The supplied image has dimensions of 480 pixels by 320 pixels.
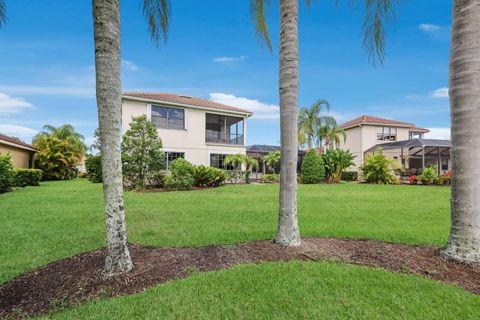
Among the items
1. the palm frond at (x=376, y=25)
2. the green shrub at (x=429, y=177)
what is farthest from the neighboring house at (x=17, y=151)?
the green shrub at (x=429, y=177)

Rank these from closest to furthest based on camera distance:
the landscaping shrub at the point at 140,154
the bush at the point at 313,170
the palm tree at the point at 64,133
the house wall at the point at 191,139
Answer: the landscaping shrub at the point at 140,154 < the house wall at the point at 191,139 < the bush at the point at 313,170 < the palm tree at the point at 64,133

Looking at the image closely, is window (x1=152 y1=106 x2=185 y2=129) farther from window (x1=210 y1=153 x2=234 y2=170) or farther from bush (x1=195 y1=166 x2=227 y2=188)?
bush (x1=195 y1=166 x2=227 y2=188)

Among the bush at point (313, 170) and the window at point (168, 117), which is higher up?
the window at point (168, 117)

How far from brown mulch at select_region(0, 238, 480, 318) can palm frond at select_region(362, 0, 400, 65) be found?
148 inches

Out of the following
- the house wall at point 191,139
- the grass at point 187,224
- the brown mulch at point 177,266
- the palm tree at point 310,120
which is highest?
the palm tree at point 310,120

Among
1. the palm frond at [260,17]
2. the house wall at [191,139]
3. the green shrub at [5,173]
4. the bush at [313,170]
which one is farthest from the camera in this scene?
the bush at [313,170]

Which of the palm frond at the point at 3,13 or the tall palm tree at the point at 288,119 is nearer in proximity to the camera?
the palm frond at the point at 3,13

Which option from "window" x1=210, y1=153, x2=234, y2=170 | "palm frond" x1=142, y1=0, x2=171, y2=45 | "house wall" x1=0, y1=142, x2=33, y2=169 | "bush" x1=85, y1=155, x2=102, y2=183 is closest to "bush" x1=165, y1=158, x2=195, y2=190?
"window" x1=210, y1=153, x2=234, y2=170

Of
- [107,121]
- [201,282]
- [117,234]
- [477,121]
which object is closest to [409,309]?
[201,282]

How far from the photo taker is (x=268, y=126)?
1202 inches

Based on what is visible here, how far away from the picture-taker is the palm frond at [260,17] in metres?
5.23

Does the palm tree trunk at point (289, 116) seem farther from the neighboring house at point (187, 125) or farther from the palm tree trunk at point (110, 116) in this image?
the neighboring house at point (187, 125)

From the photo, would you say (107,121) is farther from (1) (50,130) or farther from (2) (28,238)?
(1) (50,130)

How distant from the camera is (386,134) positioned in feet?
96.9
